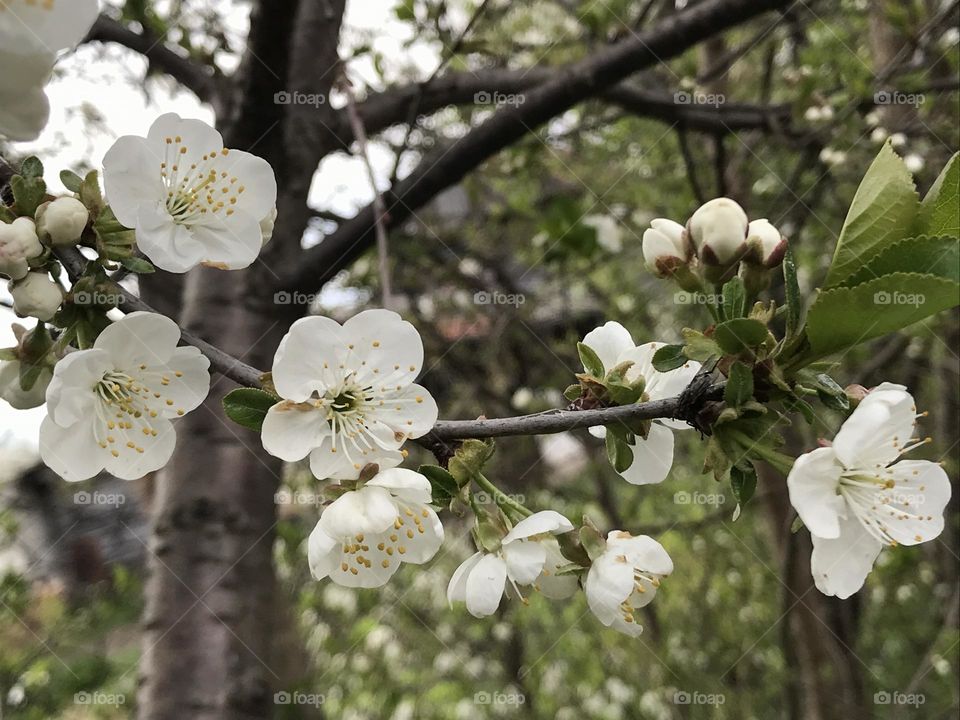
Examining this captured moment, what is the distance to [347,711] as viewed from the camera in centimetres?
275

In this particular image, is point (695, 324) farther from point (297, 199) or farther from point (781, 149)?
point (297, 199)

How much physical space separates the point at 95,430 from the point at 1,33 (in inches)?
12.1

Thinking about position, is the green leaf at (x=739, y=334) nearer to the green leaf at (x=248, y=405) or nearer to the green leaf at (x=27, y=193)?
the green leaf at (x=248, y=405)

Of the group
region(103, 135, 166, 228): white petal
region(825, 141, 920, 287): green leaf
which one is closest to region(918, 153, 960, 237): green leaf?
region(825, 141, 920, 287): green leaf

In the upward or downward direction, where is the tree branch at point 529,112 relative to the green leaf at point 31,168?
downward

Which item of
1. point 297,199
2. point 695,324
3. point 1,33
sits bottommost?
point 695,324

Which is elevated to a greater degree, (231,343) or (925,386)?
(231,343)

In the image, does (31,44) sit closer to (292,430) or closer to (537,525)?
(292,430)

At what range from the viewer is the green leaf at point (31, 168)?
533mm

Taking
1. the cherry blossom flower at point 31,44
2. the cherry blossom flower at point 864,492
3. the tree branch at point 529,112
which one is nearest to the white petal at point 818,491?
the cherry blossom flower at point 864,492

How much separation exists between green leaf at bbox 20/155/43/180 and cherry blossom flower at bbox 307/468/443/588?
33 centimetres

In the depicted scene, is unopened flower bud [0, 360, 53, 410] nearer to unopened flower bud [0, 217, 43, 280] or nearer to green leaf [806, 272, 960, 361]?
unopened flower bud [0, 217, 43, 280]

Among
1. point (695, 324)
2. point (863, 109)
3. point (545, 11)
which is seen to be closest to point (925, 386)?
point (695, 324)

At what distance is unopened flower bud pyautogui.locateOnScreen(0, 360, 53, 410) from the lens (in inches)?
23.1
